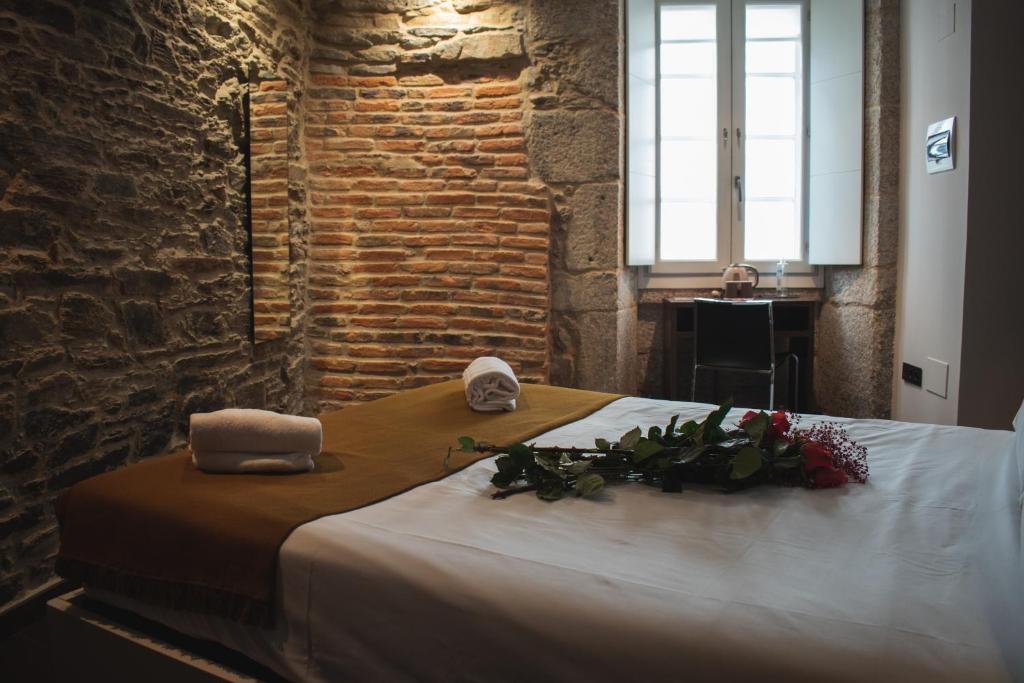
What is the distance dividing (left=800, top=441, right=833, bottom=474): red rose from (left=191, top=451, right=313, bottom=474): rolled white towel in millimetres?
1148

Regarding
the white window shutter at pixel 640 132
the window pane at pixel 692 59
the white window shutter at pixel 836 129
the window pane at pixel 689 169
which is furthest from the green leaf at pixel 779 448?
the window pane at pixel 692 59

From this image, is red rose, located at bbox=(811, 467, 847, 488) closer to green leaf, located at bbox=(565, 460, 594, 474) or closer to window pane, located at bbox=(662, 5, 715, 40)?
green leaf, located at bbox=(565, 460, 594, 474)

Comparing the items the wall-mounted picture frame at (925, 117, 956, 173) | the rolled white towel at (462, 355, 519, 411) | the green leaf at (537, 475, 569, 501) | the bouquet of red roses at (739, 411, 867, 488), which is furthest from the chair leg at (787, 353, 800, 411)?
the green leaf at (537, 475, 569, 501)

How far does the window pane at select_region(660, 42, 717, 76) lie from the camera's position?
16.3ft

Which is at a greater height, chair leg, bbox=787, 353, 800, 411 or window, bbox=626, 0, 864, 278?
window, bbox=626, 0, 864, 278

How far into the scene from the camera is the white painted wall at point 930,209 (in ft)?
11.7

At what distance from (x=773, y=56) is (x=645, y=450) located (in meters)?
4.12

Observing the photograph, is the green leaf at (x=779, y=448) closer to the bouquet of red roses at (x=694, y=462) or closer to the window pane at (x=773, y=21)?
the bouquet of red roses at (x=694, y=462)

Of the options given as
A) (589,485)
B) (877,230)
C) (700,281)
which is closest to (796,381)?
(700,281)

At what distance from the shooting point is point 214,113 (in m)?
3.53

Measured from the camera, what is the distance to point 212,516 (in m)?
1.50

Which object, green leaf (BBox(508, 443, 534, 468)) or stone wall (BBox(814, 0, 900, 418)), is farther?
stone wall (BBox(814, 0, 900, 418))

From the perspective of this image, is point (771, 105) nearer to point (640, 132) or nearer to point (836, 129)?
point (836, 129)

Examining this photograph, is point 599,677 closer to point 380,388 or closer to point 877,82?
point 380,388
